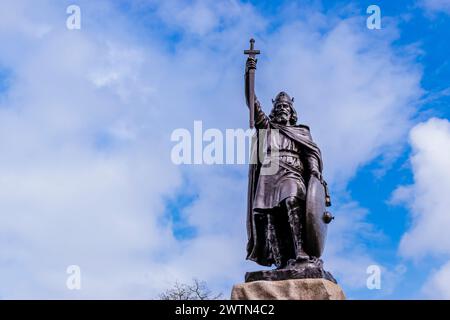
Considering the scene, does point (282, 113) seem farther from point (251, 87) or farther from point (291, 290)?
point (291, 290)

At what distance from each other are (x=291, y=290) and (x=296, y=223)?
3.80ft

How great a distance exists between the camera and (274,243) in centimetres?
1066

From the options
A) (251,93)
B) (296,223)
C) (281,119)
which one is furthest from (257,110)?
(296,223)

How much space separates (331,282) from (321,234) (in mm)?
864

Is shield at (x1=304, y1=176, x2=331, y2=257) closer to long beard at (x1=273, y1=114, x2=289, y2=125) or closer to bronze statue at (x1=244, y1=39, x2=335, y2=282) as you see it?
bronze statue at (x1=244, y1=39, x2=335, y2=282)

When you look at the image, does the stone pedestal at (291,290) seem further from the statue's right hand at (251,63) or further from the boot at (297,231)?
the statue's right hand at (251,63)

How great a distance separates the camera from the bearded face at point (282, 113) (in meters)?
A: 11.9

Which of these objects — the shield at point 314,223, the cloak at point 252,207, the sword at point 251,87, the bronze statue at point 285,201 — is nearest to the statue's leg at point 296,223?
the bronze statue at point 285,201

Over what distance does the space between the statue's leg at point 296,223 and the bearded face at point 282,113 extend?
1770mm

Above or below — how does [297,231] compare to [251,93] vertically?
below

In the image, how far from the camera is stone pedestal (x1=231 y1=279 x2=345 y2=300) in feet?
31.6
